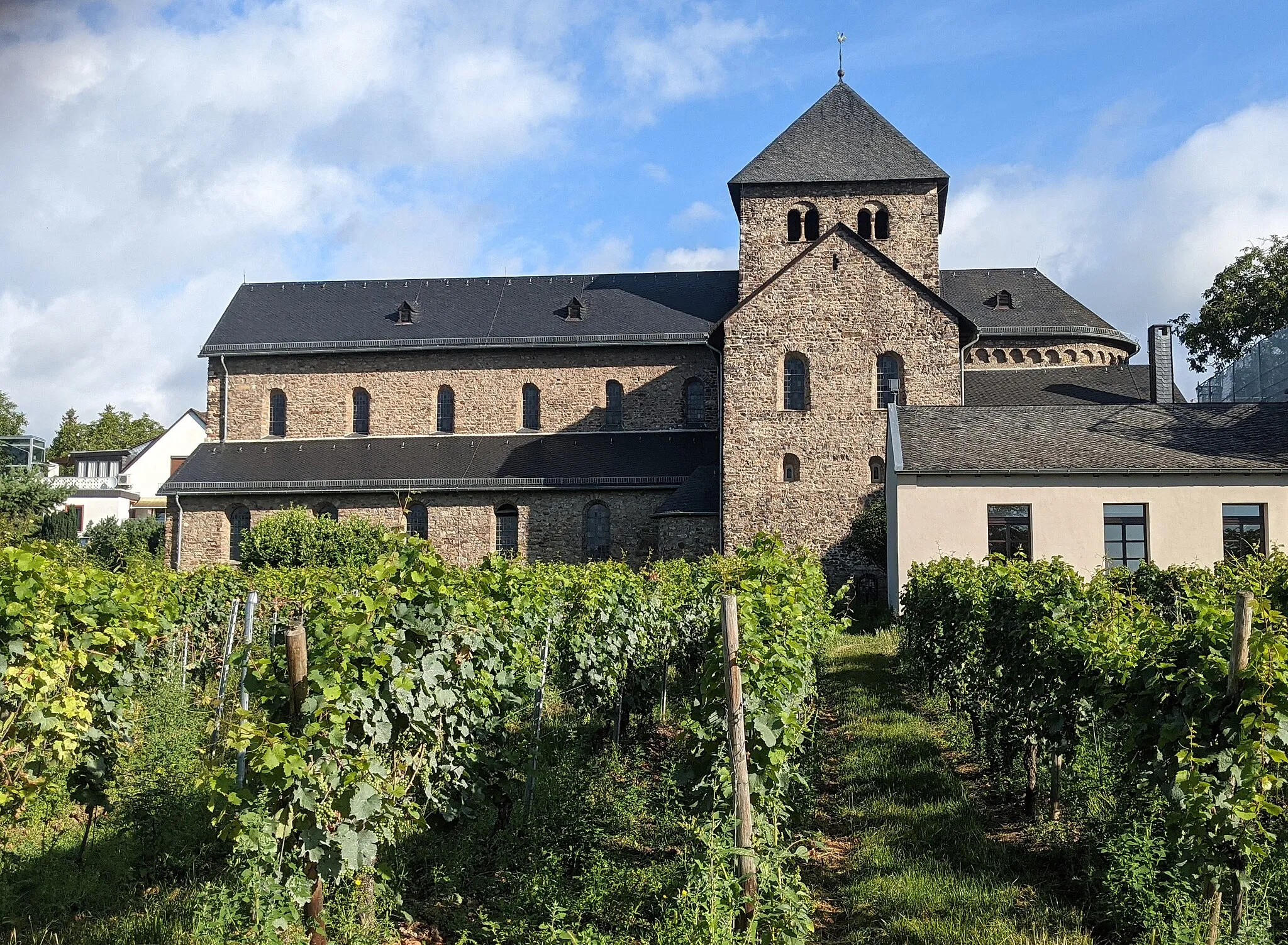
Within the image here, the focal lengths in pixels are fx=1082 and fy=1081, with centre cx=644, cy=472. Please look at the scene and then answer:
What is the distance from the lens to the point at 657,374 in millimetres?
34938

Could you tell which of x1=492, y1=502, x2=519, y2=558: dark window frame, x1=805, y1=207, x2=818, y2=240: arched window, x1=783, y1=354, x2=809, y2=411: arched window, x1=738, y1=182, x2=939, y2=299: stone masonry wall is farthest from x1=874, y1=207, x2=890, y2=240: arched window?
x1=492, y1=502, x2=519, y2=558: dark window frame

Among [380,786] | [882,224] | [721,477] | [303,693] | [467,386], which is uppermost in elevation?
[882,224]

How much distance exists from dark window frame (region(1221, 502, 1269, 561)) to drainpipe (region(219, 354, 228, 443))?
1158 inches

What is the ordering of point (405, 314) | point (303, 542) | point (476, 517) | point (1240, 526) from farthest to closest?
point (405, 314) < point (476, 517) < point (303, 542) < point (1240, 526)

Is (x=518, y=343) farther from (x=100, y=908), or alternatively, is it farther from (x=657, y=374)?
(x=100, y=908)

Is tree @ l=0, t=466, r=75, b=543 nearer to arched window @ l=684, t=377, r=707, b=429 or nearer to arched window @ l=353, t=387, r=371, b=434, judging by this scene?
arched window @ l=353, t=387, r=371, b=434

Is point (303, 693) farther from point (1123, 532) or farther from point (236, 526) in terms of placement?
point (236, 526)

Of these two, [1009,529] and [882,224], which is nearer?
[1009,529]

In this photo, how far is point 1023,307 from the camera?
37500mm

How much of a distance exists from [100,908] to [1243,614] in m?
6.55

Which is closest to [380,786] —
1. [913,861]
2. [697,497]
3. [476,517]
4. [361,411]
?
[913,861]

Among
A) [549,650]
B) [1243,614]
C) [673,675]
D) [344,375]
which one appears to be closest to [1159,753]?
[1243,614]

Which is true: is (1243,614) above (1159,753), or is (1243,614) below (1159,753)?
above

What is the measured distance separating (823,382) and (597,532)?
8.07 meters
